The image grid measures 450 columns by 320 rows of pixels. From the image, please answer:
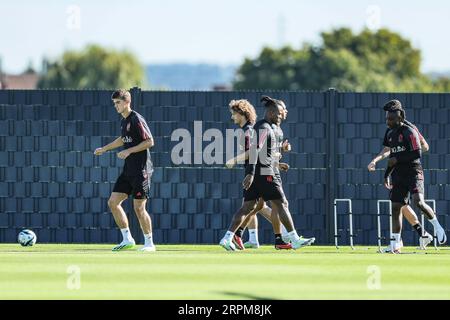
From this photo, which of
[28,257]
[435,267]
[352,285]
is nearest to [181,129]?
[28,257]

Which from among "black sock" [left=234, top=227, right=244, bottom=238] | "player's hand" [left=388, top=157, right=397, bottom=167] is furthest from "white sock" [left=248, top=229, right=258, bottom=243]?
"player's hand" [left=388, top=157, right=397, bottom=167]

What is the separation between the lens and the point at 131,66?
115 m

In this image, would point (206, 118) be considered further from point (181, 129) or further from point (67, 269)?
point (67, 269)

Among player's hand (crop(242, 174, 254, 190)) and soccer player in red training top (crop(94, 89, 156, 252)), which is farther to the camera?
soccer player in red training top (crop(94, 89, 156, 252))

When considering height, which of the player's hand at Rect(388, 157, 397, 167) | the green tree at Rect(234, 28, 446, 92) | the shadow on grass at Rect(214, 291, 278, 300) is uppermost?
the green tree at Rect(234, 28, 446, 92)

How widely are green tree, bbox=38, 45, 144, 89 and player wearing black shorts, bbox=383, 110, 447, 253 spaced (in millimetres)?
88394

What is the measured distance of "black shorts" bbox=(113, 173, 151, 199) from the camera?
18.7 m

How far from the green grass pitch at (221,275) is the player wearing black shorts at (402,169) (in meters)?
0.62

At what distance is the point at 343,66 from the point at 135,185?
82708 mm

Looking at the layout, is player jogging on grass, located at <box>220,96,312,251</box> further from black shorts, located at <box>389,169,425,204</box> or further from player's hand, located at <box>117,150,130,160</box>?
player's hand, located at <box>117,150,130,160</box>

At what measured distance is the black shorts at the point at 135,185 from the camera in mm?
18719

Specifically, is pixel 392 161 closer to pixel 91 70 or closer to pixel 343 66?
pixel 343 66
